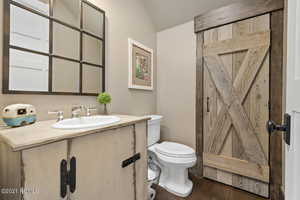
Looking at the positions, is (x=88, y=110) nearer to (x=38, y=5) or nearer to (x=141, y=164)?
(x=141, y=164)

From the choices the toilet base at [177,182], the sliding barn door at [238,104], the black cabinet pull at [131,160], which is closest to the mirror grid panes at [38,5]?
the black cabinet pull at [131,160]

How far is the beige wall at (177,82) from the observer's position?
6.73 feet

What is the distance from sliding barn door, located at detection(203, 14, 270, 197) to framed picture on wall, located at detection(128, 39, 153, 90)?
0.79 m

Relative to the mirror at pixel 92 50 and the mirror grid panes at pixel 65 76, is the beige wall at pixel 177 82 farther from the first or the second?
the mirror grid panes at pixel 65 76

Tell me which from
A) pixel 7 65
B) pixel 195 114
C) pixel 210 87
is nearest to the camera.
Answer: pixel 7 65

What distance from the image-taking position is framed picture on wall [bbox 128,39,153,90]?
71.2 inches

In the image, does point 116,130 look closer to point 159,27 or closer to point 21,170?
point 21,170

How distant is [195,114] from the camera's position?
6.58 ft

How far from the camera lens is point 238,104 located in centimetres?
167

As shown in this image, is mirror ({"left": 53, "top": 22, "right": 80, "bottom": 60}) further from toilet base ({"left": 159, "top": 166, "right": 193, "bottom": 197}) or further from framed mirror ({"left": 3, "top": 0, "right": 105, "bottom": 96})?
toilet base ({"left": 159, "top": 166, "right": 193, "bottom": 197})

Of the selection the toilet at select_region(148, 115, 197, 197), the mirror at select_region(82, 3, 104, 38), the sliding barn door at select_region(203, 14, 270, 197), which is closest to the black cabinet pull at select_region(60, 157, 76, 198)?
the toilet at select_region(148, 115, 197, 197)

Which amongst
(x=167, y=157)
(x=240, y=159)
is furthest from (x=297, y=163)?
(x=240, y=159)

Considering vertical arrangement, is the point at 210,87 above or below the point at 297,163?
above

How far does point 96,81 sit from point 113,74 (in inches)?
9.2
